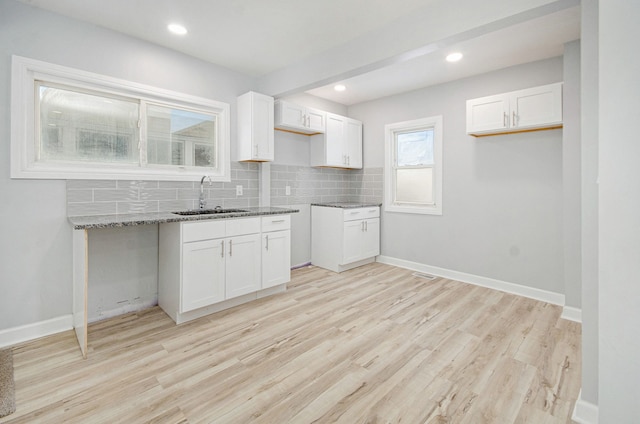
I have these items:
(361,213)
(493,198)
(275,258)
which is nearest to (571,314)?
(493,198)

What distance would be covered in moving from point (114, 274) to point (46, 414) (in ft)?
4.41

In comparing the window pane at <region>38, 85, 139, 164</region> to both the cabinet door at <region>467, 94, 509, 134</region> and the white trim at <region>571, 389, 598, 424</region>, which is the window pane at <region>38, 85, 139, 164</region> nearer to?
the cabinet door at <region>467, 94, 509, 134</region>

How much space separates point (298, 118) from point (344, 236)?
5.60 ft

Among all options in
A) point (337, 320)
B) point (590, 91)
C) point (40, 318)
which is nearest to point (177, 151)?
point (40, 318)

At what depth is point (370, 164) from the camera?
485 cm

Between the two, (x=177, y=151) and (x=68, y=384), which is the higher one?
(x=177, y=151)

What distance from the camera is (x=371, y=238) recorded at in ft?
15.0

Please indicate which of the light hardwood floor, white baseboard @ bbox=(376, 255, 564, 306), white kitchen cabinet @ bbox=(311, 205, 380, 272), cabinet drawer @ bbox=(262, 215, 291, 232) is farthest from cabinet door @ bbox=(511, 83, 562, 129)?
cabinet drawer @ bbox=(262, 215, 291, 232)

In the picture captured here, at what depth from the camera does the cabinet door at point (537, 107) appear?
2.91 meters

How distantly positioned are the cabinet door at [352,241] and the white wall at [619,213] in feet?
10.4

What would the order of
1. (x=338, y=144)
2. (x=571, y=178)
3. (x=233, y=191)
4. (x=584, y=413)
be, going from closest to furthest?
(x=584, y=413) < (x=571, y=178) < (x=233, y=191) < (x=338, y=144)

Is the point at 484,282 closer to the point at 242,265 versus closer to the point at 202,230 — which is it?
the point at 242,265

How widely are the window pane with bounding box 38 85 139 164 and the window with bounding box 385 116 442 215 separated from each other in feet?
10.9

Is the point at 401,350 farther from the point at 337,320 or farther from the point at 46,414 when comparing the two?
the point at 46,414
